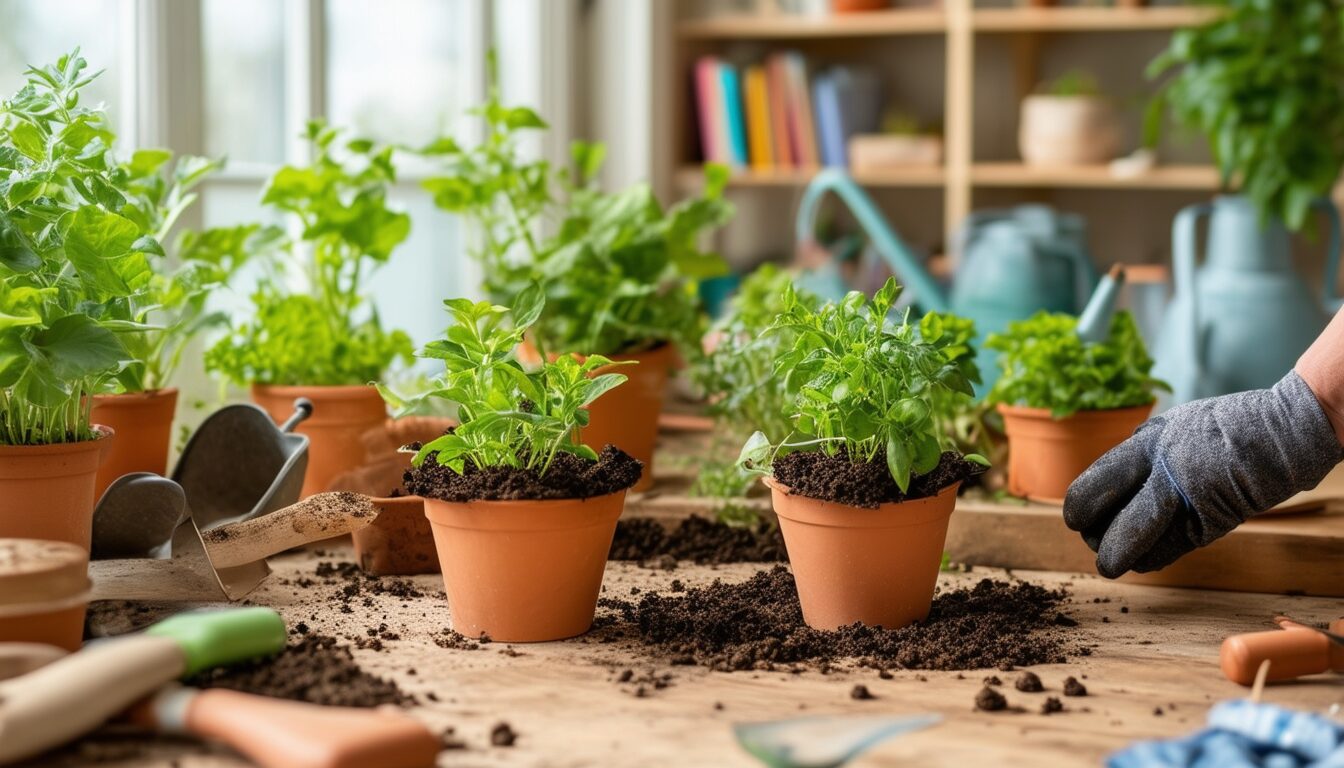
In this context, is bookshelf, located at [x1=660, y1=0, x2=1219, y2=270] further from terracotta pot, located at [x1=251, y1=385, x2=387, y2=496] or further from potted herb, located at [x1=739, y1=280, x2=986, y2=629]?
potted herb, located at [x1=739, y1=280, x2=986, y2=629]

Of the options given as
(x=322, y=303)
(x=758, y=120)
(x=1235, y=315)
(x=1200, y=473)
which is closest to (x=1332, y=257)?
(x=1235, y=315)

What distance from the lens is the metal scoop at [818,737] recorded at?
79cm

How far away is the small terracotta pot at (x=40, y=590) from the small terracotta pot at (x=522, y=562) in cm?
28

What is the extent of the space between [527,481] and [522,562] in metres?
0.07

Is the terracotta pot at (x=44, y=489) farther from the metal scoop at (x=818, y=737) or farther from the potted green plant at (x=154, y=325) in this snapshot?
the metal scoop at (x=818, y=737)

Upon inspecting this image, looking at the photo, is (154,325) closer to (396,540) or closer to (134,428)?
(134,428)

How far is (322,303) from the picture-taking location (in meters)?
1.61

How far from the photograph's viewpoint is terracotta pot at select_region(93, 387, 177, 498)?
1306mm

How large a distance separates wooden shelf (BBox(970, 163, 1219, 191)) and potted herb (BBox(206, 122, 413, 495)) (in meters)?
1.78

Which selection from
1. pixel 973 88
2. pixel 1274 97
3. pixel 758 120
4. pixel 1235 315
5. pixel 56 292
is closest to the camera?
pixel 56 292

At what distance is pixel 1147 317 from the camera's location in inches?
101

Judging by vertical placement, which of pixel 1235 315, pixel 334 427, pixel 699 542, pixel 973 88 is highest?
pixel 973 88

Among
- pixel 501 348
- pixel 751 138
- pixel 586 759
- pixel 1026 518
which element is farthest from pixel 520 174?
pixel 751 138

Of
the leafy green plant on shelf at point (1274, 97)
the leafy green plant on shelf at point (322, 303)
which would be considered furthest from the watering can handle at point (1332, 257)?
the leafy green plant on shelf at point (322, 303)
